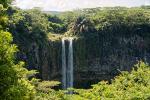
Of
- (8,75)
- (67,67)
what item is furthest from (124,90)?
(67,67)

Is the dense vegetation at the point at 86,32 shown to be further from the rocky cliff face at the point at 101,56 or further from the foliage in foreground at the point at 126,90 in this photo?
the rocky cliff face at the point at 101,56

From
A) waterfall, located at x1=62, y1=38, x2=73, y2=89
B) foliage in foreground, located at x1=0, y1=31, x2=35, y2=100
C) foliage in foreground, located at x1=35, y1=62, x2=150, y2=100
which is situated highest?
foliage in foreground, located at x1=0, y1=31, x2=35, y2=100

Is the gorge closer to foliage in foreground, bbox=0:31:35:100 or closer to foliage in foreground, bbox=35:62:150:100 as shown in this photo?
foliage in foreground, bbox=35:62:150:100

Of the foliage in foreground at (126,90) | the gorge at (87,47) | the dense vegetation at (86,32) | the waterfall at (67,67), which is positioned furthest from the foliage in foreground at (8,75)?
the waterfall at (67,67)

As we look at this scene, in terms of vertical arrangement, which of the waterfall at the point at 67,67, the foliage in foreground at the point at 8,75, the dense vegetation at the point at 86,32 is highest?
the foliage in foreground at the point at 8,75

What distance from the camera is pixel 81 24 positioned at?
54125mm

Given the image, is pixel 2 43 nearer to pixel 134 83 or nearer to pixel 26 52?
pixel 134 83

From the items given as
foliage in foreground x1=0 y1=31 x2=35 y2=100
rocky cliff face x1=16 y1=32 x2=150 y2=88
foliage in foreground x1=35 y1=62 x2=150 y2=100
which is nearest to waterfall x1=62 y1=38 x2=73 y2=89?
rocky cliff face x1=16 y1=32 x2=150 y2=88

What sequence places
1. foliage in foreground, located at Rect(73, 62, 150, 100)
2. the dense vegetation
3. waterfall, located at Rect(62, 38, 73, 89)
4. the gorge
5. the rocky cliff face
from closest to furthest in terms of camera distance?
foliage in foreground, located at Rect(73, 62, 150, 100) < the dense vegetation < the gorge < waterfall, located at Rect(62, 38, 73, 89) < the rocky cliff face

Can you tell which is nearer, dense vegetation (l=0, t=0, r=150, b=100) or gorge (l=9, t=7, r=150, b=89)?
dense vegetation (l=0, t=0, r=150, b=100)

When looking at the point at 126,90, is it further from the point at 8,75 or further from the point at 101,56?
the point at 101,56

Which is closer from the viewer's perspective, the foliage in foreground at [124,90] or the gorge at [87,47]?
the foliage in foreground at [124,90]

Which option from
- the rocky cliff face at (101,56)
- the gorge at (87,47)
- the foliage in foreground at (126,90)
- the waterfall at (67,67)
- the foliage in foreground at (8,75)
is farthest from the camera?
the rocky cliff face at (101,56)

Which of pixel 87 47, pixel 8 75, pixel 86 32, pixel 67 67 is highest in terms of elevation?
pixel 8 75
